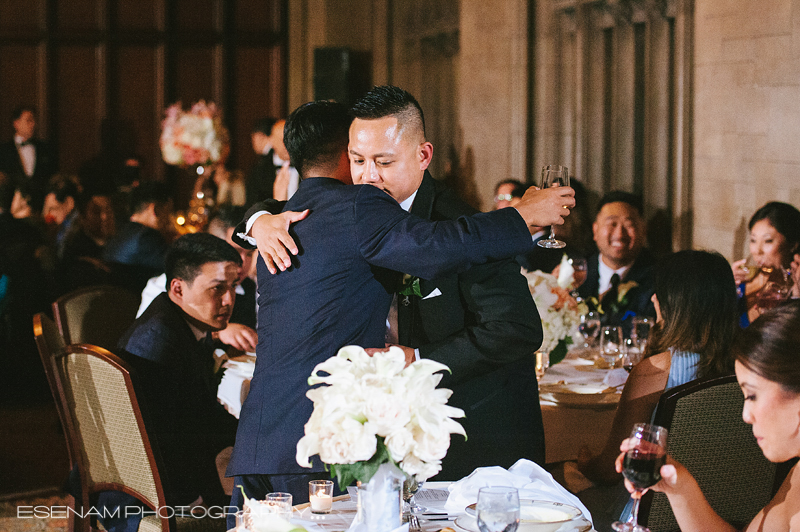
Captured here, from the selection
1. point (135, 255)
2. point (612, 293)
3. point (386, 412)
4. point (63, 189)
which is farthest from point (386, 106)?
point (63, 189)

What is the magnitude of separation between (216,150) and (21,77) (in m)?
3.35

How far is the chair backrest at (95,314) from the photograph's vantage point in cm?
413

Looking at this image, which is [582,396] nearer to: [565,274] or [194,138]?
[565,274]

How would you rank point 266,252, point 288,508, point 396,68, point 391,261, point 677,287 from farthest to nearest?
point 396,68, point 677,287, point 266,252, point 391,261, point 288,508

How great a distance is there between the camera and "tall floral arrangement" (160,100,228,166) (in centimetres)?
788

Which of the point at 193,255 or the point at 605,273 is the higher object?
the point at 193,255

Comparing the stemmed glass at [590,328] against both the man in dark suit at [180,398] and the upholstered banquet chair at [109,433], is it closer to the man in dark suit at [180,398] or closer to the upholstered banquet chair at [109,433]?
the man in dark suit at [180,398]

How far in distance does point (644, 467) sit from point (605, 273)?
3.25 metres

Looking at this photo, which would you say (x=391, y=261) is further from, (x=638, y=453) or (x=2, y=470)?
(x=2, y=470)

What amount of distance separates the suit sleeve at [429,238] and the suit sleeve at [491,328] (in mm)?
202

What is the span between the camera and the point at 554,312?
11.9ft

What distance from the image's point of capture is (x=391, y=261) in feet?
6.43

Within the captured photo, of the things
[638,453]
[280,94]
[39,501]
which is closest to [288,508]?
[638,453]

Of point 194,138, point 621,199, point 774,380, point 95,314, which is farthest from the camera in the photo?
point 194,138
